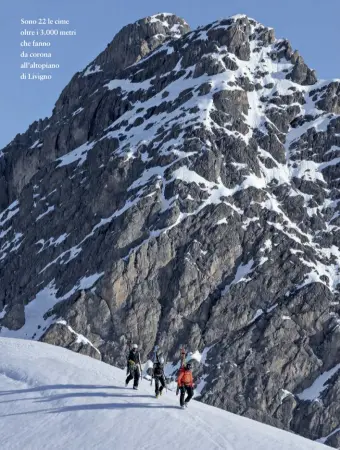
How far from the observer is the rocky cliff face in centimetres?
13100

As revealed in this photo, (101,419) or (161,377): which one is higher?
(161,377)

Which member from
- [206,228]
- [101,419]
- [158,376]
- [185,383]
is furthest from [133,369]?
[206,228]

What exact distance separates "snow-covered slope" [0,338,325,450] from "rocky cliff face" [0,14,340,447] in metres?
85.9

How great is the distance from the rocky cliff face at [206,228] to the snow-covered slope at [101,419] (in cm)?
8591

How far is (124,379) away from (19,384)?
526 cm

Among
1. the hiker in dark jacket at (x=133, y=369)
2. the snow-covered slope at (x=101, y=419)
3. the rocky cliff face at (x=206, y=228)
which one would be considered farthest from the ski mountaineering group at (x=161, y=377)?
the rocky cliff face at (x=206, y=228)

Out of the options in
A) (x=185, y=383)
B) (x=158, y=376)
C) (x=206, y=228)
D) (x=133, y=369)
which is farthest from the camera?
(x=206, y=228)

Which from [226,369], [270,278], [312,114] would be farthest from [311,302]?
[312,114]

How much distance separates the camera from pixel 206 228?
14212cm

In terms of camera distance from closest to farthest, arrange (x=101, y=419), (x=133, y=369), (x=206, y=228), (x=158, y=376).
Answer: (x=101, y=419), (x=158, y=376), (x=133, y=369), (x=206, y=228)

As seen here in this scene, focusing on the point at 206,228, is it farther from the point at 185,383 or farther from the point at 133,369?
the point at 185,383

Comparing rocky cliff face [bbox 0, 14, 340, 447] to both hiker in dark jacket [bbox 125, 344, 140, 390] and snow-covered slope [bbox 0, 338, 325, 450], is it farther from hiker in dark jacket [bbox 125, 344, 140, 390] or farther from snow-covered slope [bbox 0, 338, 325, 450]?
snow-covered slope [bbox 0, 338, 325, 450]

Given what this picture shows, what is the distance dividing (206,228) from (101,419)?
356 feet

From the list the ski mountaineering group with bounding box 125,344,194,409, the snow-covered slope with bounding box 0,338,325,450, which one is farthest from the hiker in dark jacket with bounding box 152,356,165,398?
the snow-covered slope with bounding box 0,338,325,450
